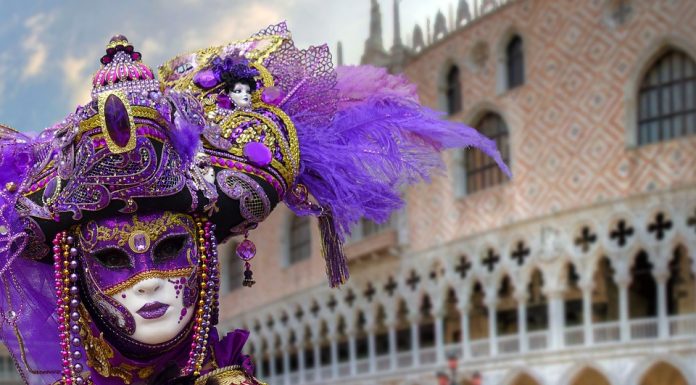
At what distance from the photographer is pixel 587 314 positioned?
13.3 metres

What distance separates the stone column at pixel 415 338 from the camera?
611 inches

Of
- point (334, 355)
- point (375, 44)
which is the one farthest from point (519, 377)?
point (375, 44)

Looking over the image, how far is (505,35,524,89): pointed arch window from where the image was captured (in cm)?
1441

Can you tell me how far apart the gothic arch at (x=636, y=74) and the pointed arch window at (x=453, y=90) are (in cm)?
288

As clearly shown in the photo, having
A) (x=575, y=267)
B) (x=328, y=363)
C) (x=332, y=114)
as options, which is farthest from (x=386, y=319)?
(x=332, y=114)

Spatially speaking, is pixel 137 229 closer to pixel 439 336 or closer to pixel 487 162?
pixel 487 162

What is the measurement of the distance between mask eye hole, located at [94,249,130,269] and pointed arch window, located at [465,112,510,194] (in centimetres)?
1298

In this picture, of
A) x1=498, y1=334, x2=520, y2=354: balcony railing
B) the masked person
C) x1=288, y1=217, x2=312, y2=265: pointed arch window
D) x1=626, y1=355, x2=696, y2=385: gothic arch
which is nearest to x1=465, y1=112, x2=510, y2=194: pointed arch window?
x1=498, y1=334, x2=520, y2=354: balcony railing

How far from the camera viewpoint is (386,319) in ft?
53.8

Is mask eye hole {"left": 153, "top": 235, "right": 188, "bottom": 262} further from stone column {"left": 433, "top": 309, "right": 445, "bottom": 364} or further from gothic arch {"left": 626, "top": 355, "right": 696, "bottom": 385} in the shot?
stone column {"left": 433, "top": 309, "right": 445, "bottom": 364}

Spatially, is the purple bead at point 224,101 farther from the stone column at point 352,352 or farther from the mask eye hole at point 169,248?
the stone column at point 352,352

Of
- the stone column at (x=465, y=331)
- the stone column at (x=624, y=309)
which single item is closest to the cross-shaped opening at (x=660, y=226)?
the stone column at (x=624, y=309)

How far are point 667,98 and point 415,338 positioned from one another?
16.1 ft

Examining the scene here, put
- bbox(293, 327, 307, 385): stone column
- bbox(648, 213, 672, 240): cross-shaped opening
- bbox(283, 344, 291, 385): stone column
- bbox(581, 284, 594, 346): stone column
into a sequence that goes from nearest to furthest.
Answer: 1. bbox(648, 213, 672, 240): cross-shaped opening
2. bbox(581, 284, 594, 346): stone column
3. bbox(293, 327, 307, 385): stone column
4. bbox(283, 344, 291, 385): stone column
